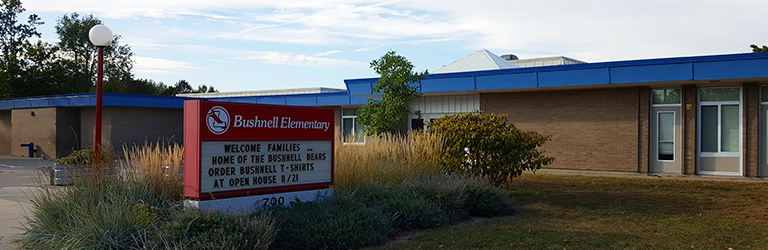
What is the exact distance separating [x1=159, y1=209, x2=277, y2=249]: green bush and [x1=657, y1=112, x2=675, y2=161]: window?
53.2 feet

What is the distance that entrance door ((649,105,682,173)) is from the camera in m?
19.0

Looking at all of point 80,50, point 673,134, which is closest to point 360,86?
point 673,134

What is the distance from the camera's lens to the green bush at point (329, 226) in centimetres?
728

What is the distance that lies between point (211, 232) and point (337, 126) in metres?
23.7

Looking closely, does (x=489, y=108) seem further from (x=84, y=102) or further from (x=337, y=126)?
(x=84, y=102)

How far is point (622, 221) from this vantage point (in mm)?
9648

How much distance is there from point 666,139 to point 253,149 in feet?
51.4

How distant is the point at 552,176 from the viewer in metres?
18.6

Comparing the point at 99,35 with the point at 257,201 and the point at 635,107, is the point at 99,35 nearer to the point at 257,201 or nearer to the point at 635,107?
the point at 257,201

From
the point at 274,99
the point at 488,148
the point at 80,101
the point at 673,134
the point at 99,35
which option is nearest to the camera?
the point at 99,35

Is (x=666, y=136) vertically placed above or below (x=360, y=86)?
below

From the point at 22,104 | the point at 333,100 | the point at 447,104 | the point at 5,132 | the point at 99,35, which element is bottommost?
the point at 5,132

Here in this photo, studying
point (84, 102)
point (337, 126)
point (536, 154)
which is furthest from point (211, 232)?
point (84, 102)

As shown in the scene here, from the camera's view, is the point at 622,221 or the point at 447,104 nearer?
the point at 622,221
